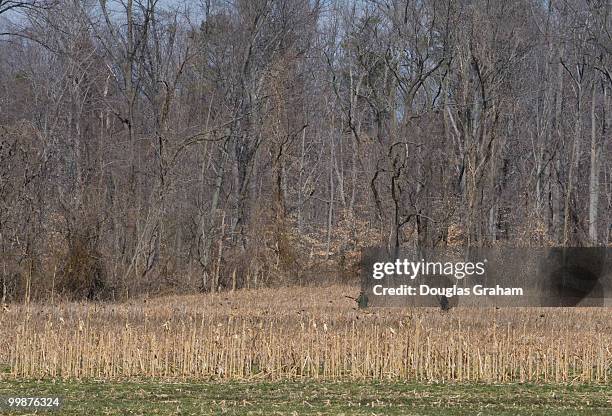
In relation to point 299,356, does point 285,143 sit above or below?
above

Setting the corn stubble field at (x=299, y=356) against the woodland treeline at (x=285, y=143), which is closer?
the corn stubble field at (x=299, y=356)

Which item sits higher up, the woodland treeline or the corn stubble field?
the woodland treeline

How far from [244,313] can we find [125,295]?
7295mm

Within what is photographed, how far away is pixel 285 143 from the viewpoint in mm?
37312

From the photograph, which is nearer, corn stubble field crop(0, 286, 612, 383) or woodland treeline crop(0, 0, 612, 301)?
corn stubble field crop(0, 286, 612, 383)

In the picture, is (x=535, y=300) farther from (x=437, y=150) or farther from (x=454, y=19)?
(x=437, y=150)

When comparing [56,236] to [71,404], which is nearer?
[71,404]

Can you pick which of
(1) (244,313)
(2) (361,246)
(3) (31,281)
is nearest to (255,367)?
(1) (244,313)

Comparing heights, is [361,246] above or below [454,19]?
below

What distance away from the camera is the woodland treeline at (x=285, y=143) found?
26.5 m

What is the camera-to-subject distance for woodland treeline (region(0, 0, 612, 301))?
86.9 ft

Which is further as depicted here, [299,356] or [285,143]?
[285,143]

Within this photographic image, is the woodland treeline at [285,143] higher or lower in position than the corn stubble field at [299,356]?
higher

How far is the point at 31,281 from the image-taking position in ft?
84.2
